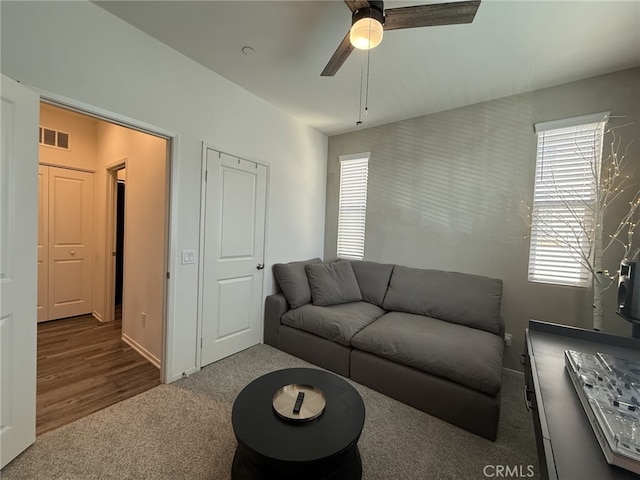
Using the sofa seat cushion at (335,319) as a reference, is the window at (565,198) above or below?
above

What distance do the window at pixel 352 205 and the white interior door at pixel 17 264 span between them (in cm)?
316

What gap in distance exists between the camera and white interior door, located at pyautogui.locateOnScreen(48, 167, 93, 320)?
11.7 feet

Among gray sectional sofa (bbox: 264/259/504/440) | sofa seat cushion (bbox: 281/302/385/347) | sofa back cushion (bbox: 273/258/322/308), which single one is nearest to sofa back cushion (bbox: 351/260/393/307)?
gray sectional sofa (bbox: 264/259/504/440)

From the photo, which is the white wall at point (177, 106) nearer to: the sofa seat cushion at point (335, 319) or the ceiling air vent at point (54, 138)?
the sofa seat cushion at point (335, 319)

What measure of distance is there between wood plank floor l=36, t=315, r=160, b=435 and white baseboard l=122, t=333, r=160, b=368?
38mm

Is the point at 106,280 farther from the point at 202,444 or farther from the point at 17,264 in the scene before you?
the point at 202,444

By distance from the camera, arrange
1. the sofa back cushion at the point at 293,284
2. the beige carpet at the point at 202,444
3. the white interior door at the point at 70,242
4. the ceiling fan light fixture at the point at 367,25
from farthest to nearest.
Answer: the white interior door at the point at 70,242 → the sofa back cushion at the point at 293,284 → the beige carpet at the point at 202,444 → the ceiling fan light fixture at the point at 367,25

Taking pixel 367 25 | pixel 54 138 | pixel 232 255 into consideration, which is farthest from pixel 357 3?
pixel 54 138

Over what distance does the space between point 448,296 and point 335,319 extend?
4.04ft

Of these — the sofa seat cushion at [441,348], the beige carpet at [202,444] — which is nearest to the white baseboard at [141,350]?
the beige carpet at [202,444]

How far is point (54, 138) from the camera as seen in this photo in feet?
11.4

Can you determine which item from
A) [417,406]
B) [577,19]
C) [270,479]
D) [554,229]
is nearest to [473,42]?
[577,19]

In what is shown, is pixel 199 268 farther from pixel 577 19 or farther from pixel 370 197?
pixel 577 19

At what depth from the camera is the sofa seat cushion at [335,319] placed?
8.36 ft
